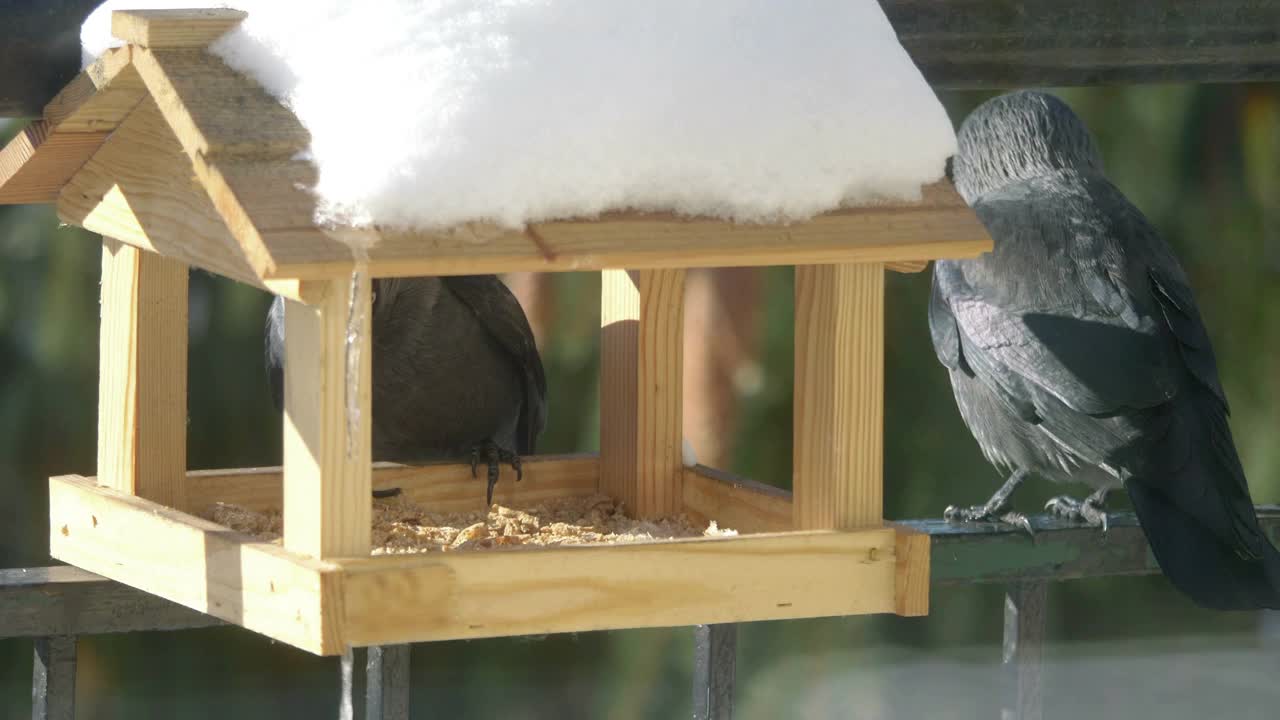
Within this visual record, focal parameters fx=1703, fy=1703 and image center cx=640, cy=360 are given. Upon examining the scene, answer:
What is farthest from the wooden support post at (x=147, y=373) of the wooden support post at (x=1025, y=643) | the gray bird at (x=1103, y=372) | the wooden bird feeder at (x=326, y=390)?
the gray bird at (x=1103, y=372)

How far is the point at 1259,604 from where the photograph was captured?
2840mm

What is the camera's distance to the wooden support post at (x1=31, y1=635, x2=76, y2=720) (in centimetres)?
212

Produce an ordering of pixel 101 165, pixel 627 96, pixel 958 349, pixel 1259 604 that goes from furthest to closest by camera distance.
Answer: pixel 958 349 < pixel 1259 604 < pixel 101 165 < pixel 627 96

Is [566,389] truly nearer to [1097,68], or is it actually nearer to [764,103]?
[1097,68]

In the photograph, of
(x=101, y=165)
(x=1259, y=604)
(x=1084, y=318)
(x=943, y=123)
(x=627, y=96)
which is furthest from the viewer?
(x=1084, y=318)

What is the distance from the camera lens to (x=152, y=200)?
201 cm

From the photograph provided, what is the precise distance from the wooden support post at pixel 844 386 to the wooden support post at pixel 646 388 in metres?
0.51

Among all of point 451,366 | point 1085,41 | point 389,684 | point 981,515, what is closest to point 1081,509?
point 981,515

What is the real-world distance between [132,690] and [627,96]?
2.94m

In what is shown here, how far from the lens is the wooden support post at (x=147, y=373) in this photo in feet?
7.48

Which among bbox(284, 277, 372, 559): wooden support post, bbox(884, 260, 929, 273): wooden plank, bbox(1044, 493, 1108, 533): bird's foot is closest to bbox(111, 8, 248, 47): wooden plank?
bbox(284, 277, 372, 559): wooden support post

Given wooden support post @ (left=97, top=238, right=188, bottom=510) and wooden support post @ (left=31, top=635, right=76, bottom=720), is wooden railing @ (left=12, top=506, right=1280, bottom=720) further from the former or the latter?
wooden support post @ (left=97, top=238, right=188, bottom=510)

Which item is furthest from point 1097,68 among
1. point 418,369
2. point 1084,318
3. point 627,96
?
point 418,369

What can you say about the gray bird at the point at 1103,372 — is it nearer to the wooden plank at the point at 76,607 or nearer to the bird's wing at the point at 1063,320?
the bird's wing at the point at 1063,320
